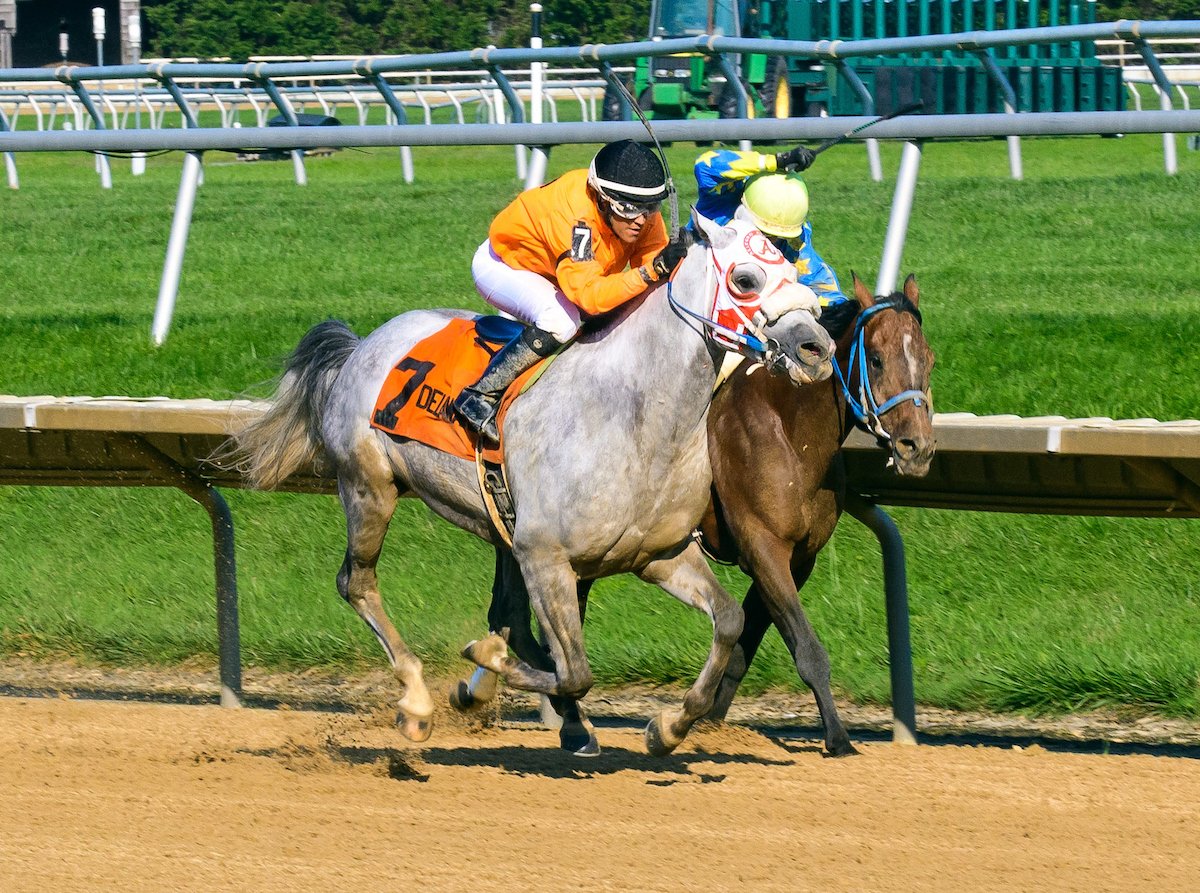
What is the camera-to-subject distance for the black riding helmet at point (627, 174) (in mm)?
4645

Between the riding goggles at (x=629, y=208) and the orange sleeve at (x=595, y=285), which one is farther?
Answer: the riding goggles at (x=629, y=208)

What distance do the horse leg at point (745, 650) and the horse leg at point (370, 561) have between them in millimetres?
881

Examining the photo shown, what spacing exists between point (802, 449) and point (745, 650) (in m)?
0.76

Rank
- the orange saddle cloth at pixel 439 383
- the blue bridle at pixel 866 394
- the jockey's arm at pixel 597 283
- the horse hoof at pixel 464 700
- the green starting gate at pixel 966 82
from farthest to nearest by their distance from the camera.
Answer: the green starting gate at pixel 966 82, the horse hoof at pixel 464 700, the orange saddle cloth at pixel 439 383, the blue bridle at pixel 866 394, the jockey's arm at pixel 597 283

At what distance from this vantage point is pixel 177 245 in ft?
26.8

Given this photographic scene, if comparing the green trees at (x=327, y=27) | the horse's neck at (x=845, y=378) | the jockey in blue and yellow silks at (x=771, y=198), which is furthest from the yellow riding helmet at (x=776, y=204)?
the green trees at (x=327, y=27)

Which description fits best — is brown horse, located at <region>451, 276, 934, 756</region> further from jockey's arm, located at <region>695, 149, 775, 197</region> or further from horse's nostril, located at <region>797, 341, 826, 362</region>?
horse's nostril, located at <region>797, 341, 826, 362</region>

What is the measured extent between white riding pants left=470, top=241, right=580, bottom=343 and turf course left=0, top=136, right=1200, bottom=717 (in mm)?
1289

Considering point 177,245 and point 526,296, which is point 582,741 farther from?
point 177,245

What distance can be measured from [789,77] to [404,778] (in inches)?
249

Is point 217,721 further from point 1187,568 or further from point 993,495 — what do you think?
point 1187,568

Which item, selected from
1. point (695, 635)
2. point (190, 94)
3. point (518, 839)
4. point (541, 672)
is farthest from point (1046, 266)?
point (190, 94)

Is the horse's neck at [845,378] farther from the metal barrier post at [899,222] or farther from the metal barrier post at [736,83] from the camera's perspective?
the metal barrier post at [736,83]

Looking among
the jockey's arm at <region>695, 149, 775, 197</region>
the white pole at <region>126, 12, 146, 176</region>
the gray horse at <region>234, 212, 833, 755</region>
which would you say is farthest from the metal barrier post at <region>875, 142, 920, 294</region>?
the white pole at <region>126, 12, 146, 176</region>
